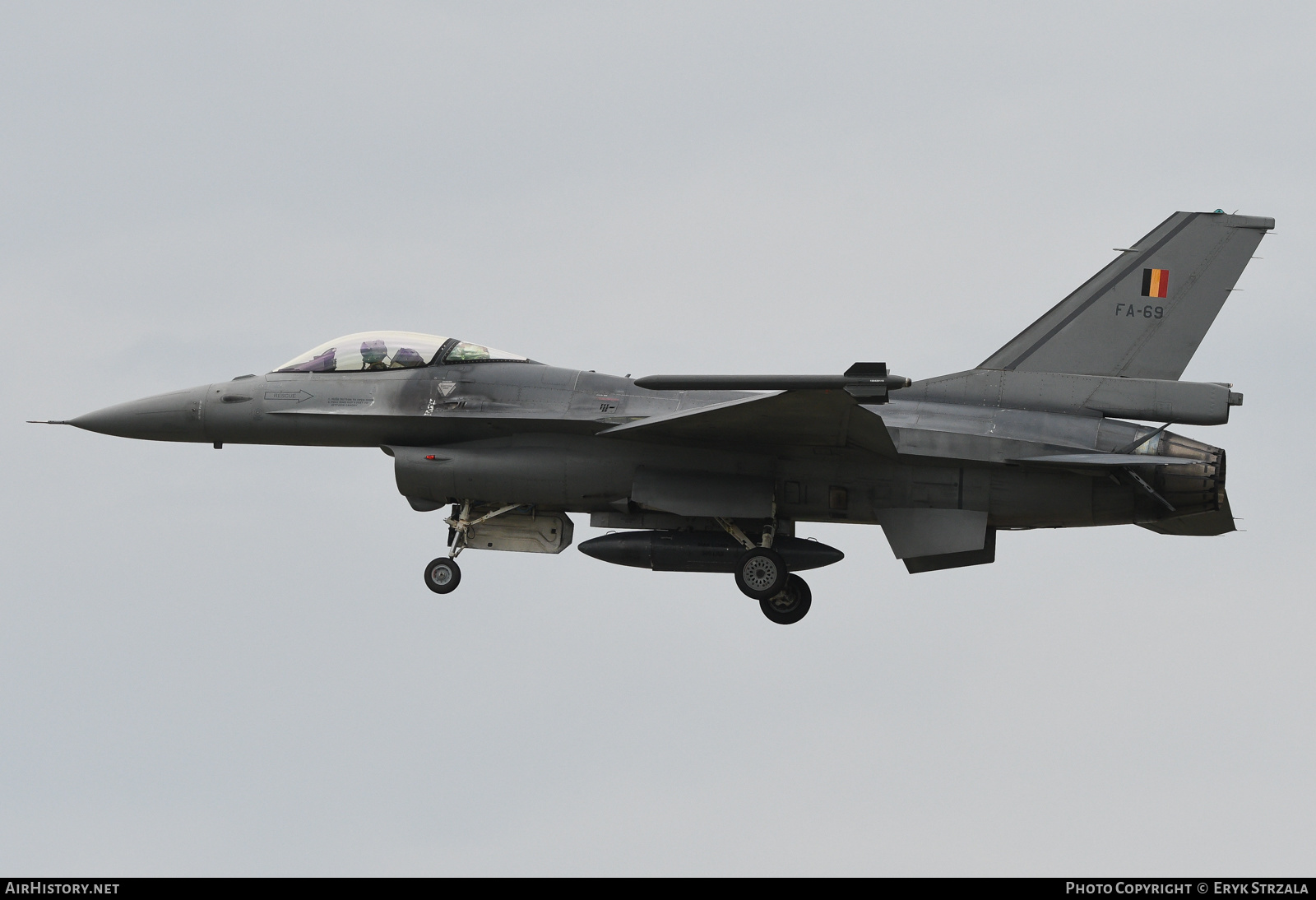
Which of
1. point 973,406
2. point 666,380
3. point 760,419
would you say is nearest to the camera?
Answer: point 666,380

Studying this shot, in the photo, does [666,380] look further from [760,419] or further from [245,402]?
[245,402]

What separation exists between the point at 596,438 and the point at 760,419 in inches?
98.6

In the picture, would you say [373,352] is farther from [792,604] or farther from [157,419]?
[792,604]

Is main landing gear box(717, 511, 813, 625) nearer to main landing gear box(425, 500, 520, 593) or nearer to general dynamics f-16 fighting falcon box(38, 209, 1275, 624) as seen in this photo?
general dynamics f-16 fighting falcon box(38, 209, 1275, 624)

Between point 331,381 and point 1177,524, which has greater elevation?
point 331,381

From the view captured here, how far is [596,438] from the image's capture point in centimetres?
2066

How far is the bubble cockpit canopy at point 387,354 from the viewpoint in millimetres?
21500

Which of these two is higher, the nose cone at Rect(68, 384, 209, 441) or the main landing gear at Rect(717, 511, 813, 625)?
the nose cone at Rect(68, 384, 209, 441)

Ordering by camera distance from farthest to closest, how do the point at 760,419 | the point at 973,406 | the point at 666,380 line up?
the point at 973,406, the point at 760,419, the point at 666,380

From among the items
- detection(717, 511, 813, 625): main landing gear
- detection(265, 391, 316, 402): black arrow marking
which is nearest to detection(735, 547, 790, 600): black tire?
detection(717, 511, 813, 625): main landing gear

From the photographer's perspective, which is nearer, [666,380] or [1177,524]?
[666,380]

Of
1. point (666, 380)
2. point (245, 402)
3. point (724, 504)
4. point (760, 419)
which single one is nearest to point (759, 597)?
point (724, 504)

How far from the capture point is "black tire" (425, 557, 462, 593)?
69.5ft

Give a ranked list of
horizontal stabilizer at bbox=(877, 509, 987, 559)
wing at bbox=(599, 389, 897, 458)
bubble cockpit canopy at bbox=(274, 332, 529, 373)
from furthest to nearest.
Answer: bubble cockpit canopy at bbox=(274, 332, 529, 373)
horizontal stabilizer at bbox=(877, 509, 987, 559)
wing at bbox=(599, 389, 897, 458)
